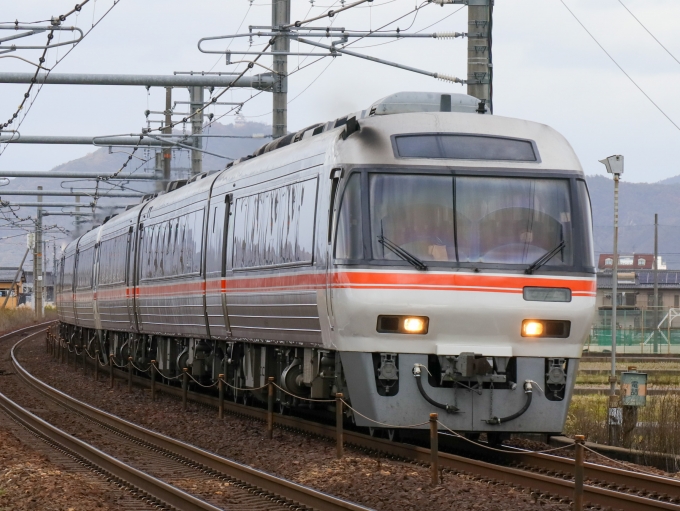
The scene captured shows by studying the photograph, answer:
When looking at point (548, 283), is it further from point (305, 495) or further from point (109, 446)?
point (109, 446)

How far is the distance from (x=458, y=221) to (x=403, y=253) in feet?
2.11

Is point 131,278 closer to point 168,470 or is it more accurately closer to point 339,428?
point 168,470

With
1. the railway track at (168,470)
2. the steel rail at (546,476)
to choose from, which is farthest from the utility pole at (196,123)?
the steel rail at (546,476)

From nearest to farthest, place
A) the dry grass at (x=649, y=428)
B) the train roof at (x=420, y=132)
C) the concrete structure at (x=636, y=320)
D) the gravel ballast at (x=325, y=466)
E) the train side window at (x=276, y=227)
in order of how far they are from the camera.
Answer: the gravel ballast at (x=325, y=466), the train roof at (x=420, y=132), the dry grass at (x=649, y=428), the train side window at (x=276, y=227), the concrete structure at (x=636, y=320)

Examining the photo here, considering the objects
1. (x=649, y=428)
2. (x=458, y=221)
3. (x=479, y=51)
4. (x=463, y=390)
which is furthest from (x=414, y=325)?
(x=479, y=51)

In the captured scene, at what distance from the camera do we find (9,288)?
94.8 m

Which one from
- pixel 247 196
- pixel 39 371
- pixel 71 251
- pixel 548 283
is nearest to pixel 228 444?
pixel 247 196

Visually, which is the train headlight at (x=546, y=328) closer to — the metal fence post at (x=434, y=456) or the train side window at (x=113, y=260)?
the metal fence post at (x=434, y=456)

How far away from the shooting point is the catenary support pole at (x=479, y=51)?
53.4 ft

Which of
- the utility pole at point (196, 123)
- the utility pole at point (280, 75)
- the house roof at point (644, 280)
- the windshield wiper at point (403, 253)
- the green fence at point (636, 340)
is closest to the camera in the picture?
the windshield wiper at point (403, 253)

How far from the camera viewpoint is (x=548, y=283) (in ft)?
41.1

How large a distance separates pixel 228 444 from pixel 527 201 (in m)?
5.05

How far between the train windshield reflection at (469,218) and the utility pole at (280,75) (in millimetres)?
10885

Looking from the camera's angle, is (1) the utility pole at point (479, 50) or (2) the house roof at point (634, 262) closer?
(1) the utility pole at point (479, 50)
